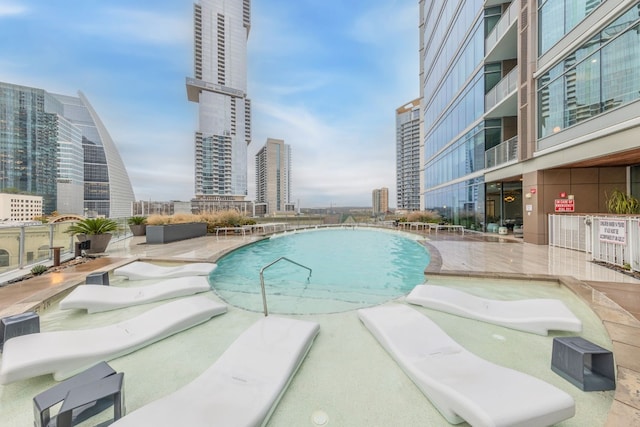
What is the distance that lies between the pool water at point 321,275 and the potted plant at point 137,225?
6.14 metres

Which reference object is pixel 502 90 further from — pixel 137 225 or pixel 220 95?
pixel 220 95

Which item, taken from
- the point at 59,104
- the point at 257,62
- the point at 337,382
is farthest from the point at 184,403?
the point at 59,104

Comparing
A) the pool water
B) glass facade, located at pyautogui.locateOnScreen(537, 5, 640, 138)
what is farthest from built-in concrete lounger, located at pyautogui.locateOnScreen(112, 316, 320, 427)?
glass facade, located at pyautogui.locateOnScreen(537, 5, 640, 138)

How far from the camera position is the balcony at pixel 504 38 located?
1059 cm

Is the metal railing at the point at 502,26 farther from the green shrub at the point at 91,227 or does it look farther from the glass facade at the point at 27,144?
the glass facade at the point at 27,144

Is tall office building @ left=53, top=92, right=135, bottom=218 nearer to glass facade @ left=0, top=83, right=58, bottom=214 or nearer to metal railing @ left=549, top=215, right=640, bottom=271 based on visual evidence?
glass facade @ left=0, top=83, right=58, bottom=214

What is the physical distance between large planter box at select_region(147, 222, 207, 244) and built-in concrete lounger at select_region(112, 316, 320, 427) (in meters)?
9.24

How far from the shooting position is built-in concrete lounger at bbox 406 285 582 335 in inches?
115

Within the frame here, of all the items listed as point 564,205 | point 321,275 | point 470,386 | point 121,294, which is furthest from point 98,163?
point 564,205

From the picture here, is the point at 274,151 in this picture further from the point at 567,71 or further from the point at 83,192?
the point at 567,71

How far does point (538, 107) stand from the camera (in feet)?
30.1

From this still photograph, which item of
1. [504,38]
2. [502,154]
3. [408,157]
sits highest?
[408,157]

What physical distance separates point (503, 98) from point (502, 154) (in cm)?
242

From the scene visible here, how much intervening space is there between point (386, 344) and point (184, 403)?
1.77 metres
